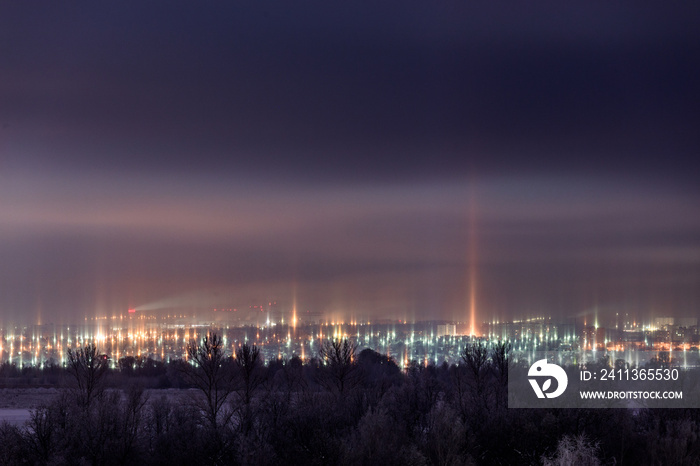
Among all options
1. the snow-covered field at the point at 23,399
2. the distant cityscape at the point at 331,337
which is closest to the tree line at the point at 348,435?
the snow-covered field at the point at 23,399

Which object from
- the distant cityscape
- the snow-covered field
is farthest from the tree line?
the distant cityscape

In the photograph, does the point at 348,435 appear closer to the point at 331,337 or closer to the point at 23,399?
the point at 23,399

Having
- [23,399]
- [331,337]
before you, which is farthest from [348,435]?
[331,337]

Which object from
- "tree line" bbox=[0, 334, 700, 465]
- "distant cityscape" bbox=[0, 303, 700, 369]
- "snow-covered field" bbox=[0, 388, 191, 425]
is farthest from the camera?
"distant cityscape" bbox=[0, 303, 700, 369]

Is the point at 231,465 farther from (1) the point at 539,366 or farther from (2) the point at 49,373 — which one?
(2) the point at 49,373

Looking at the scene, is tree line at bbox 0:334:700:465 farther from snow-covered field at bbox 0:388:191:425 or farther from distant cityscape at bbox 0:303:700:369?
distant cityscape at bbox 0:303:700:369

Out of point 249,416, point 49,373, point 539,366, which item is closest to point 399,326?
point 49,373

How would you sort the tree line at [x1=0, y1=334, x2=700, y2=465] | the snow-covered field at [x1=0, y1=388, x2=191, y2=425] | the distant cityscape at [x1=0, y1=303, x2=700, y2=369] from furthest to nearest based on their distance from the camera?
the distant cityscape at [x1=0, y1=303, x2=700, y2=369]
the snow-covered field at [x1=0, y1=388, x2=191, y2=425]
the tree line at [x1=0, y1=334, x2=700, y2=465]

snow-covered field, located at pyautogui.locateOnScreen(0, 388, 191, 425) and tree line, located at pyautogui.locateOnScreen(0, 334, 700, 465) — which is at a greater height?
tree line, located at pyautogui.locateOnScreen(0, 334, 700, 465)

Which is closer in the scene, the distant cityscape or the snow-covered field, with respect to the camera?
the snow-covered field
